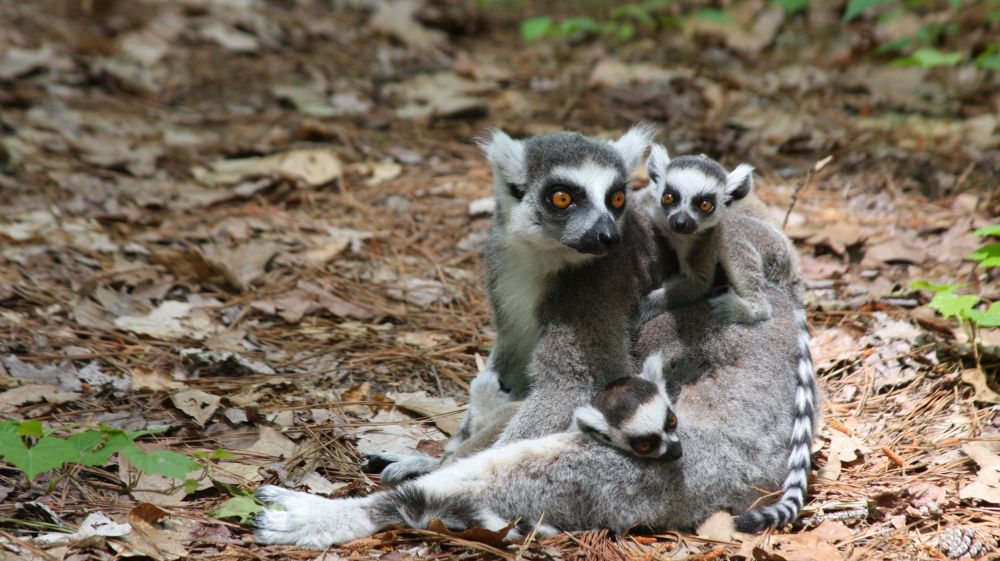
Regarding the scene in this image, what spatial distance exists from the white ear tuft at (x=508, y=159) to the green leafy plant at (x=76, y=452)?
7.18 ft

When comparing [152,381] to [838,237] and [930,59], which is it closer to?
[838,237]

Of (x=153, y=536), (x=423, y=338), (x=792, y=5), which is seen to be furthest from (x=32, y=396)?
(x=792, y=5)

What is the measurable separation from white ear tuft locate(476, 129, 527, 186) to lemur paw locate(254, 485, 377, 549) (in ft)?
6.18

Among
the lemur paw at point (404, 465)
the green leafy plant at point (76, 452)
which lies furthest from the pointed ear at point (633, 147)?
the green leafy plant at point (76, 452)

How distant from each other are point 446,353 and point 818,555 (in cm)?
288

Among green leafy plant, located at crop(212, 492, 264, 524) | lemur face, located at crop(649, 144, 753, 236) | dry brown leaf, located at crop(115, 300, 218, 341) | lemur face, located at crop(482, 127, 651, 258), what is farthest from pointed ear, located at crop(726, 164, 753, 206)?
dry brown leaf, located at crop(115, 300, 218, 341)

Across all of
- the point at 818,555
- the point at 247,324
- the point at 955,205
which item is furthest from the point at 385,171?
the point at 818,555

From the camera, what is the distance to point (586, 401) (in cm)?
439

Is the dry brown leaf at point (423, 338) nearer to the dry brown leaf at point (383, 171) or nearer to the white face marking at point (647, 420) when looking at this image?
the white face marking at point (647, 420)

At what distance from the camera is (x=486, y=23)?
13469 millimetres

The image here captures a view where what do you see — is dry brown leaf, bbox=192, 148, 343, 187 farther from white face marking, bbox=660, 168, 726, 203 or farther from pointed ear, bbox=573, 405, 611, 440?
pointed ear, bbox=573, 405, 611, 440

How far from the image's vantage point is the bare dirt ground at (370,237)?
428 centimetres

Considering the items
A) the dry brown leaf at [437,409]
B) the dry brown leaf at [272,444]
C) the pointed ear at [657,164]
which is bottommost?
the dry brown leaf at [437,409]

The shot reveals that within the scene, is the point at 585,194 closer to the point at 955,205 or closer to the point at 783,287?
the point at 783,287
